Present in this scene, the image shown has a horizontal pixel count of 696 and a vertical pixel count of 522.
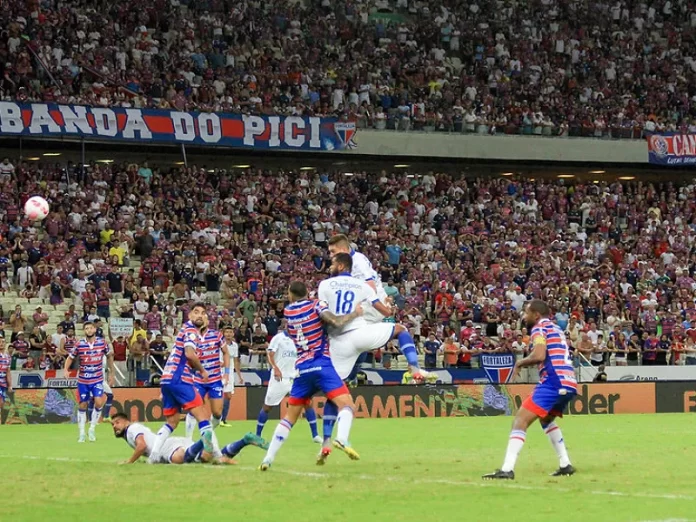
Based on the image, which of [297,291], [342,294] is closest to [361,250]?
[342,294]

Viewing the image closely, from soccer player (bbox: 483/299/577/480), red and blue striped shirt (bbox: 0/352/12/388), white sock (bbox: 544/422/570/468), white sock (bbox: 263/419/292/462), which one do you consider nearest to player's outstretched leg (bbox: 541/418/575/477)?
white sock (bbox: 544/422/570/468)

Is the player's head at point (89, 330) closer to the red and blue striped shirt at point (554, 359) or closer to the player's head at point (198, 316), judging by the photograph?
the player's head at point (198, 316)

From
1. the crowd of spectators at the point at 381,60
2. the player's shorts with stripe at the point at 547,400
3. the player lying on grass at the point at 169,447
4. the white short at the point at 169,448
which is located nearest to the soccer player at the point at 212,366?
the player lying on grass at the point at 169,447

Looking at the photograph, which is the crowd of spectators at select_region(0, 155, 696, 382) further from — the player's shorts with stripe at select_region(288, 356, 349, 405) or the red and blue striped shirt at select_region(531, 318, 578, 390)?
the red and blue striped shirt at select_region(531, 318, 578, 390)

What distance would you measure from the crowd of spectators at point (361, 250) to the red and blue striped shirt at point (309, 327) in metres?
18.7

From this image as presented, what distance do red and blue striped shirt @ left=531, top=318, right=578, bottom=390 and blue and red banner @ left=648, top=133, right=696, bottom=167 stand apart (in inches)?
1679

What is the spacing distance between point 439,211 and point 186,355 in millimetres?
32863

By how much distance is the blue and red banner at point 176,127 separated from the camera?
41.7 meters

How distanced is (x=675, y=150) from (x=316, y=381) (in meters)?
43.3

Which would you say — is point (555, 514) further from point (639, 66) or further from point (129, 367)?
point (639, 66)

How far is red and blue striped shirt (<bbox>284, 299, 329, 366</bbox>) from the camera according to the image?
1545cm

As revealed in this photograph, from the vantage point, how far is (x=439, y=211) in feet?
161

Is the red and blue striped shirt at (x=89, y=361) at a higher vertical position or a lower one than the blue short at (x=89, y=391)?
higher

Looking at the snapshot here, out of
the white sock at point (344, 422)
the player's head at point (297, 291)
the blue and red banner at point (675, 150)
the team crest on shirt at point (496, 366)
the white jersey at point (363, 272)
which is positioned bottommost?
the white sock at point (344, 422)
